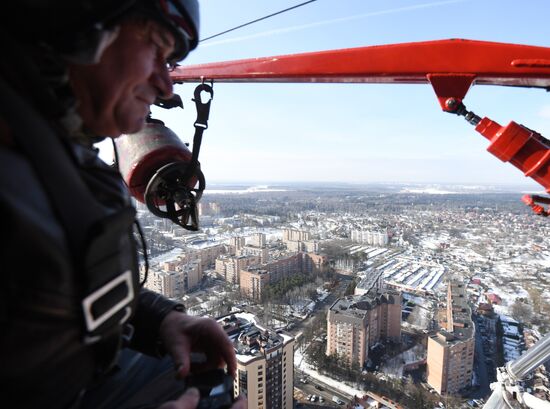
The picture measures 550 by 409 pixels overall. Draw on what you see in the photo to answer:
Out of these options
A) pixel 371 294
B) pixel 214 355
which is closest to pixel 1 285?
pixel 214 355

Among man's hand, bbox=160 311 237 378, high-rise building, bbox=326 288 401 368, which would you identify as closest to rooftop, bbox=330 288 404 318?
high-rise building, bbox=326 288 401 368

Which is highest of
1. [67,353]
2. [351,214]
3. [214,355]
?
[67,353]

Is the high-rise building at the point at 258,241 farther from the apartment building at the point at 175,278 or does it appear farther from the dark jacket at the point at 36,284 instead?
the dark jacket at the point at 36,284

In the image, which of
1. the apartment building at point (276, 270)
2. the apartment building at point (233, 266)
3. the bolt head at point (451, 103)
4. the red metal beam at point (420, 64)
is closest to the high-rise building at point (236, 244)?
the apartment building at point (233, 266)

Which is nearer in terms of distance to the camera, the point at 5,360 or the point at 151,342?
the point at 5,360

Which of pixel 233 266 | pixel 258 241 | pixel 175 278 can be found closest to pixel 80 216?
pixel 175 278

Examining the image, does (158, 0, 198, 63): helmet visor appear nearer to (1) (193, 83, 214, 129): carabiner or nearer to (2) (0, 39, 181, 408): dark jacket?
(2) (0, 39, 181, 408): dark jacket

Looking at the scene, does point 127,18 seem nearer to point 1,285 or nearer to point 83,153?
point 83,153
